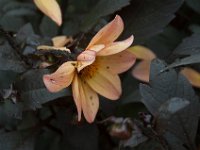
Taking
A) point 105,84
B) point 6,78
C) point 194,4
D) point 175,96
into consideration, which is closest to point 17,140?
point 6,78

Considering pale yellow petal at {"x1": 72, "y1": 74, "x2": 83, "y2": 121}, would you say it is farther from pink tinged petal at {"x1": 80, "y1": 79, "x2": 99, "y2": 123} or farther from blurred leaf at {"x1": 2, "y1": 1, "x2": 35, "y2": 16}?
blurred leaf at {"x1": 2, "y1": 1, "x2": 35, "y2": 16}

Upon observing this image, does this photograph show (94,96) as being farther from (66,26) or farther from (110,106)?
(66,26)

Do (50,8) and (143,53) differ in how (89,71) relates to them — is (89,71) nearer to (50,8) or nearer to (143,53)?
(50,8)

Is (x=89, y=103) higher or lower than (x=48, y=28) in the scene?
higher

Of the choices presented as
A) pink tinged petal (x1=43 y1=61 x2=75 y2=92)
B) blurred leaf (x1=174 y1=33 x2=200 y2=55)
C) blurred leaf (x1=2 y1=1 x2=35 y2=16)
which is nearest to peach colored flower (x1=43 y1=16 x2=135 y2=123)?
pink tinged petal (x1=43 y1=61 x2=75 y2=92)

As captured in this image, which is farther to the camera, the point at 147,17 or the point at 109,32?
the point at 147,17

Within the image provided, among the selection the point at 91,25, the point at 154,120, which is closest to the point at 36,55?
the point at 91,25

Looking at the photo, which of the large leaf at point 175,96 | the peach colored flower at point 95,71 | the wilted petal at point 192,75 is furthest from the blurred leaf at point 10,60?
the wilted petal at point 192,75
